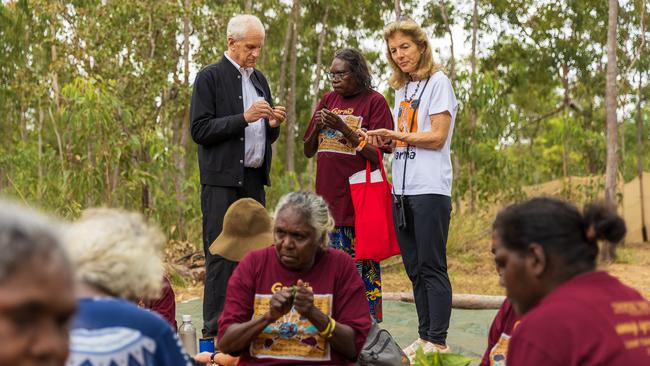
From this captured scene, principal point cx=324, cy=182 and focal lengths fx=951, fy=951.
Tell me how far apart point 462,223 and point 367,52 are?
13.4 meters

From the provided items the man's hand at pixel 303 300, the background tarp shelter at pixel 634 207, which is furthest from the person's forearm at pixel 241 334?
the background tarp shelter at pixel 634 207

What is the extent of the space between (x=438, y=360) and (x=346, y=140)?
191 centimetres

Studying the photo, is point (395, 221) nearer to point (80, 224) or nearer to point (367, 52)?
point (80, 224)

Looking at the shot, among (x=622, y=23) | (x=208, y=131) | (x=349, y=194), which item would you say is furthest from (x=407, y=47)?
(x=622, y=23)

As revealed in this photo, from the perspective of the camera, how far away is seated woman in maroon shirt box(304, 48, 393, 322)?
506 cm

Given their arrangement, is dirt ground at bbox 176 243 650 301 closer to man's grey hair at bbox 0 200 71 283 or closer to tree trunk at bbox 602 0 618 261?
tree trunk at bbox 602 0 618 261

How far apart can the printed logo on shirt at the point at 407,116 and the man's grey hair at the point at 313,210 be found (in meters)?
1.39

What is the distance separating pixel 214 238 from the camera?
5.21 metres

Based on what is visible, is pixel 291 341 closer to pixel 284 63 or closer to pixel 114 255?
pixel 114 255

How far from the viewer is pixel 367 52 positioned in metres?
24.5

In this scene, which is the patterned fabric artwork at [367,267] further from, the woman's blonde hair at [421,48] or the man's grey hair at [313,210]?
the man's grey hair at [313,210]

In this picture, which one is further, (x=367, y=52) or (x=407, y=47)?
(x=367, y=52)

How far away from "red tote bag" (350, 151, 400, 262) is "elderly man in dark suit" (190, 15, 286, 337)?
1.90 ft

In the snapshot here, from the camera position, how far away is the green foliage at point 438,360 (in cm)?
338
